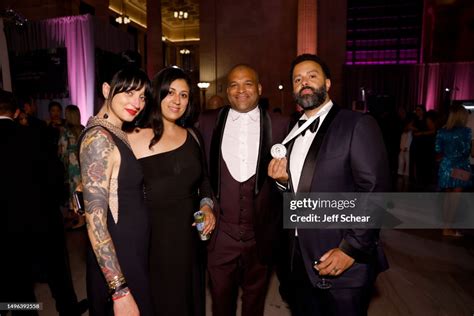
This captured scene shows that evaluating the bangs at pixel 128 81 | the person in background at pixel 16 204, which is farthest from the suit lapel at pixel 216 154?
the person in background at pixel 16 204

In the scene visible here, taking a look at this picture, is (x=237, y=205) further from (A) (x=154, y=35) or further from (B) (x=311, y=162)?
(A) (x=154, y=35)

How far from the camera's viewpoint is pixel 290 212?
5.93 feet

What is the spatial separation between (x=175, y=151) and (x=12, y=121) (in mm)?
1385

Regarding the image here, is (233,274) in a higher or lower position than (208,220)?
lower

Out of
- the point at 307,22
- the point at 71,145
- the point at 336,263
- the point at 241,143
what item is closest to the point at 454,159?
the point at 241,143

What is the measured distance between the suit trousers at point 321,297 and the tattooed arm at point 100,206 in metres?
0.93

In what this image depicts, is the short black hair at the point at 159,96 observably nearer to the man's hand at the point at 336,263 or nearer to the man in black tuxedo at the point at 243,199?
the man in black tuxedo at the point at 243,199

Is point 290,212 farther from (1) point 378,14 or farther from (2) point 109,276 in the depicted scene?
(1) point 378,14

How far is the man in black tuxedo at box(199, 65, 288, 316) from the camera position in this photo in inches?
89.0

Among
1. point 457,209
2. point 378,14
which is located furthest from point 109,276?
point 378,14

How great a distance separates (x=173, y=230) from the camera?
1871mm

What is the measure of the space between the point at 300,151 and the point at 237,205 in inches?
27.4

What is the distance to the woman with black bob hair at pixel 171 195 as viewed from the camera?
183 cm

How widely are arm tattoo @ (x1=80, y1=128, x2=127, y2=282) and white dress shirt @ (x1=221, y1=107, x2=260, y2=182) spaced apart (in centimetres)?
109
